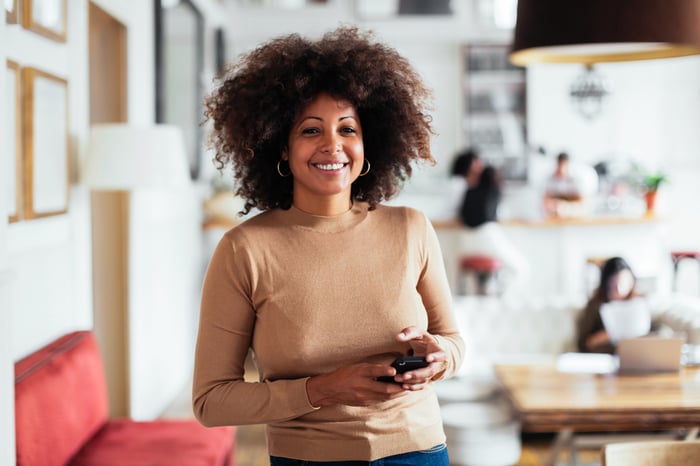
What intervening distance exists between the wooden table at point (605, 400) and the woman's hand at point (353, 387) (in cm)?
156

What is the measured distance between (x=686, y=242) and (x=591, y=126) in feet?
4.72

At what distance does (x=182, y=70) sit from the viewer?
565 centimetres

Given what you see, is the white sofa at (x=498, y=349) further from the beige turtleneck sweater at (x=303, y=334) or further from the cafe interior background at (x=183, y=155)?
the beige turtleneck sweater at (x=303, y=334)

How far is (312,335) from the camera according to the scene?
1399 mm

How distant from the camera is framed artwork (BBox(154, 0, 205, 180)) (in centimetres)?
477

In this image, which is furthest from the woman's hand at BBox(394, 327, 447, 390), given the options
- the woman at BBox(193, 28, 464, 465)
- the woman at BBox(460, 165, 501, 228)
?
the woman at BBox(460, 165, 501, 228)

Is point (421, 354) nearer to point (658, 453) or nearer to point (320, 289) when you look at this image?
point (320, 289)

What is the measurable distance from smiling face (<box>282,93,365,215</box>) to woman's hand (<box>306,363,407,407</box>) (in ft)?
0.99

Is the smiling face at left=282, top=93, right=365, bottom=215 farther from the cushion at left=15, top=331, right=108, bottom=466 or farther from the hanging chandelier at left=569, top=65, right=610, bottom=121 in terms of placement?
the hanging chandelier at left=569, top=65, right=610, bottom=121

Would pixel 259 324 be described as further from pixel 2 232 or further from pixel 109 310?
pixel 109 310

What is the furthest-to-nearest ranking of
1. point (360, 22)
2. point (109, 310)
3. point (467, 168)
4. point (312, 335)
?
point (360, 22), point (467, 168), point (109, 310), point (312, 335)

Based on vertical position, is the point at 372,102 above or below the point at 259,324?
above

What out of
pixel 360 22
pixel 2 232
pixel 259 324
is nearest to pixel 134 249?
pixel 2 232

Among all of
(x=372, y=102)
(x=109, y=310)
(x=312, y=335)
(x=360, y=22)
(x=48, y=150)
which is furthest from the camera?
(x=360, y=22)
